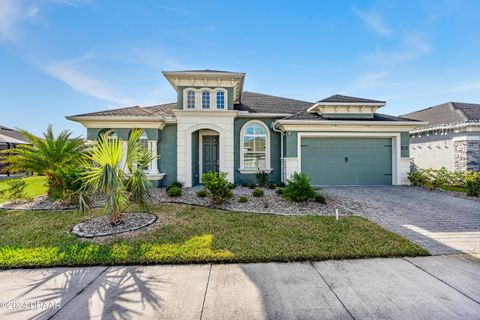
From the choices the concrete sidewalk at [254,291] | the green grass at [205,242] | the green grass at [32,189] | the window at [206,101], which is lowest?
the concrete sidewalk at [254,291]

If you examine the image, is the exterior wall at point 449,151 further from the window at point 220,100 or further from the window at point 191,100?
the window at point 191,100

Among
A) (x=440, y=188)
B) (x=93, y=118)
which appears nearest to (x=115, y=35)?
(x=93, y=118)

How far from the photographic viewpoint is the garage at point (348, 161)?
1050cm

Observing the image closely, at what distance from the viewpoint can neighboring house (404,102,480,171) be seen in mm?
11602

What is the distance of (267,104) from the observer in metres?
12.5

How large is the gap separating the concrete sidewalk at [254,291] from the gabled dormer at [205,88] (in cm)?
804

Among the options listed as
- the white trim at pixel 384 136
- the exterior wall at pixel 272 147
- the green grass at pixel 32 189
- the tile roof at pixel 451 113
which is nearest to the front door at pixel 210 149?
the exterior wall at pixel 272 147

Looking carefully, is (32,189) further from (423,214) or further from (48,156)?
(423,214)

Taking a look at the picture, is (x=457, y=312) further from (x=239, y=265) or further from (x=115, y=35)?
(x=115, y=35)

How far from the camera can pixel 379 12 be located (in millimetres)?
9664

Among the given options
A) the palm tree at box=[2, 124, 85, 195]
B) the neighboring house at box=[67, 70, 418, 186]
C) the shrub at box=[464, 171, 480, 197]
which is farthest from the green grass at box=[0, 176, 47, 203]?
the shrub at box=[464, 171, 480, 197]

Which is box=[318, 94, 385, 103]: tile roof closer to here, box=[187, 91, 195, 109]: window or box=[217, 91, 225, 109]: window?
box=[217, 91, 225, 109]: window

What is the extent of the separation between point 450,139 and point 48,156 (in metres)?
20.0

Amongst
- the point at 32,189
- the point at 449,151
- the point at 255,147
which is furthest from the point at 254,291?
the point at 449,151
